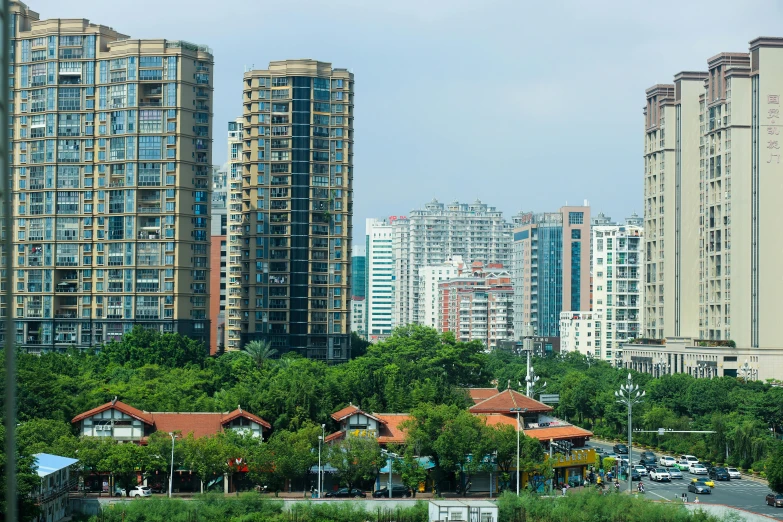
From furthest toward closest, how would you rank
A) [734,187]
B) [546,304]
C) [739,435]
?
[546,304] < [734,187] < [739,435]

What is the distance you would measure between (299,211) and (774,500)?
5421 cm

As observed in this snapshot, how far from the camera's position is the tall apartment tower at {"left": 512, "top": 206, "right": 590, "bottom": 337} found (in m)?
166

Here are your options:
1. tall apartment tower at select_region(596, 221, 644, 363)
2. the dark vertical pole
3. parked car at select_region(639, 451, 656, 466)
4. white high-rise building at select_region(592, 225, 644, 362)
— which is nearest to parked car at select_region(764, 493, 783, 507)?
parked car at select_region(639, 451, 656, 466)

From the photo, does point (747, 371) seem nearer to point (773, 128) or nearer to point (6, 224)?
point (773, 128)

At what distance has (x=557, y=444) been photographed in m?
57.6

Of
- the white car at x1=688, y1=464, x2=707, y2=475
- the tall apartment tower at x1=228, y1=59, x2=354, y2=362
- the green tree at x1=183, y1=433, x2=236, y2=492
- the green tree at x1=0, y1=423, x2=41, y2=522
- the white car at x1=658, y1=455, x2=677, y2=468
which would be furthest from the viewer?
the tall apartment tower at x1=228, y1=59, x2=354, y2=362

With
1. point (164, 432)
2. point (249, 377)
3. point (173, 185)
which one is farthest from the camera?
point (173, 185)

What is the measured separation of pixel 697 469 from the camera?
64062mm

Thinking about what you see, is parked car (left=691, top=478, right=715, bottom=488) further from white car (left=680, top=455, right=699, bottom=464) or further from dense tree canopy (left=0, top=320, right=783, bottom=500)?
dense tree canopy (left=0, top=320, right=783, bottom=500)

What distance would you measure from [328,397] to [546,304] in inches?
4377

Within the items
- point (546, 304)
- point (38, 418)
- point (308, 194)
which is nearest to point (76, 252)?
point (308, 194)

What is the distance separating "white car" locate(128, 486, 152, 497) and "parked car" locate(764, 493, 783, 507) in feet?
90.5

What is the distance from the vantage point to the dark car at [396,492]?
Result: 52.1m

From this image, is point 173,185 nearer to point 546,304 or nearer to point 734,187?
point 734,187
